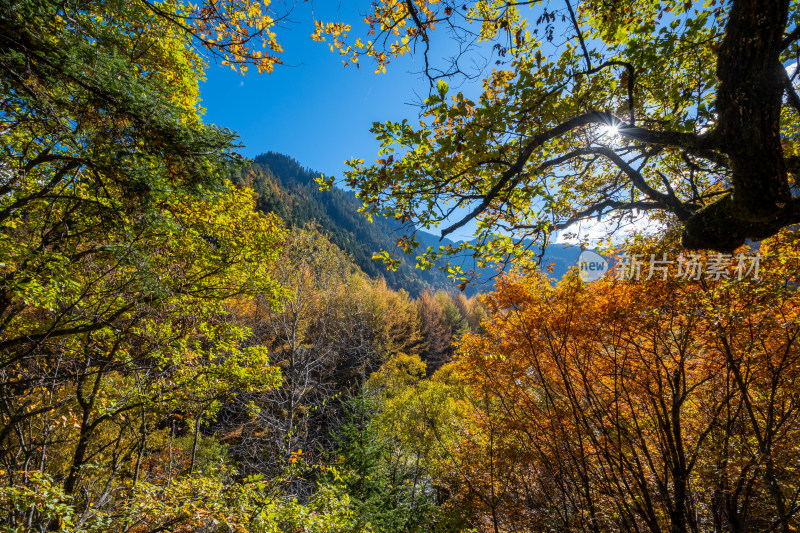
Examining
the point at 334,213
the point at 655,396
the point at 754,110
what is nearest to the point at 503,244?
the point at 754,110

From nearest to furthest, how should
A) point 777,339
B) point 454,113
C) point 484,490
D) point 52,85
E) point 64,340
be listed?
point 454,113, point 52,85, point 777,339, point 64,340, point 484,490

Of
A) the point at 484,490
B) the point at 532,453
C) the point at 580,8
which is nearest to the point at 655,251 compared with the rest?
the point at 580,8

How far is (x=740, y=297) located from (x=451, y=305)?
3547 centimetres

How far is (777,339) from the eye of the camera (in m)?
3.89

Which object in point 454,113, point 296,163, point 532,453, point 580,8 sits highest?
point 296,163

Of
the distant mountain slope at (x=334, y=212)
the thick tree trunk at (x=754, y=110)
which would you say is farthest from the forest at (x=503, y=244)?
the distant mountain slope at (x=334, y=212)

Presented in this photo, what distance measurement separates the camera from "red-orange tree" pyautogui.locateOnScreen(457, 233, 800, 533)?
3.64 m

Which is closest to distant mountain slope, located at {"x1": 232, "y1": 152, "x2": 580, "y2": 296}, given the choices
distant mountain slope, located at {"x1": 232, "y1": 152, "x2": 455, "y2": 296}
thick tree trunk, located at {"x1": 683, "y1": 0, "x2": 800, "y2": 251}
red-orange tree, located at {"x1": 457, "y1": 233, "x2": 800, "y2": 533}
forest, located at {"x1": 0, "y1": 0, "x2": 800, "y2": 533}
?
distant mountain slope, located at {"x1": 232, "y1": 152, "x2": 455, "y2": 296}

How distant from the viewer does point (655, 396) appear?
15.2 ft

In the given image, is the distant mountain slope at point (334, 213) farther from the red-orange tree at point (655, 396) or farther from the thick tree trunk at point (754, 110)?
the thick tree trunk at point (754, 110)

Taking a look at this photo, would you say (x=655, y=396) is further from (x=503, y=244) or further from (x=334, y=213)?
(x=334, y=213)

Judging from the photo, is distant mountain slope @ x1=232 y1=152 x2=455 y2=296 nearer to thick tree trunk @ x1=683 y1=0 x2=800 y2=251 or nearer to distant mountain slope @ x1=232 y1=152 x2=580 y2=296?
distant mountain slope @ x1=232 y1=152 x2=580 y2=296

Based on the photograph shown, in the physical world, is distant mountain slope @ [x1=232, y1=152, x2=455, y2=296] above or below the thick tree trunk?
above

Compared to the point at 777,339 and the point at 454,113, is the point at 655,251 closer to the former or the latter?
the point at 777,339
